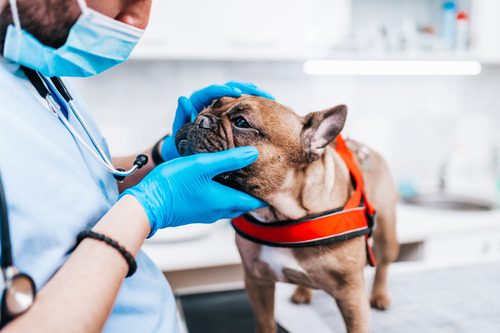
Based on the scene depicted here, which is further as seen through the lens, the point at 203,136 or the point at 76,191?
the point at 203,136

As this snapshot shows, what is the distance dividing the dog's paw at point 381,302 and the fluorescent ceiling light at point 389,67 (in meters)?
1.52

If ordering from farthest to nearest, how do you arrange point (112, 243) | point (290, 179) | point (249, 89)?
1. point (249, 89)
2. point (290, 179)
3. point (112, 243)

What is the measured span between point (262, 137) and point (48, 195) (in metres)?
0.47

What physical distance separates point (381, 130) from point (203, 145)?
6.90 feet

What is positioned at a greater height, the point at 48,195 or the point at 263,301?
the point at 48,195

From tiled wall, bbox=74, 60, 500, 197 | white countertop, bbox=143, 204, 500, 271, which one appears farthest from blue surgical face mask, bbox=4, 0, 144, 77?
tiled wall, bbox=74, 60, 500, 197

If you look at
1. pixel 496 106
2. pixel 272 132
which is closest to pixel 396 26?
pixel 496 106

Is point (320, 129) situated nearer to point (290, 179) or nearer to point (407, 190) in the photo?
point (290, 179)

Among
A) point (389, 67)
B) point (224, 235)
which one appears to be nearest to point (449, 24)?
point (389, 67)

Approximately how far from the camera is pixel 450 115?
9.37 feet

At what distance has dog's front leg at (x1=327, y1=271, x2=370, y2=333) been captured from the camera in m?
0.93

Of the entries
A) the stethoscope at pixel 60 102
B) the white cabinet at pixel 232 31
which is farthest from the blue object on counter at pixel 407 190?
the stethoscope at pixel 60 102

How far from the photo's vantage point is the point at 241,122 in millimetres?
926

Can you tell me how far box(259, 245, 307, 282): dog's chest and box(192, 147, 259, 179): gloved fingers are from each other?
25cm
